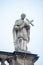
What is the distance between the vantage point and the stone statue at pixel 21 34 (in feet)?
44.7

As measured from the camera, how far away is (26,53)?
13328 mm

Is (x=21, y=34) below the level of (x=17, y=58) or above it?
Answer: above

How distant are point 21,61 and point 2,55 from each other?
3.06ft

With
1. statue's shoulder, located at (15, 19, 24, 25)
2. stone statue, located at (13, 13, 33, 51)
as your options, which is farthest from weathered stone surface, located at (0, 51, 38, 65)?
statue's shoulder, located at (15, 19, 24, 25)

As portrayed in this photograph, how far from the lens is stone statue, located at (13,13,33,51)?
44.7ft

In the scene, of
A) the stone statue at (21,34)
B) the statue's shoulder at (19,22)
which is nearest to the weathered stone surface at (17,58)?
the stone statue at (21,34)

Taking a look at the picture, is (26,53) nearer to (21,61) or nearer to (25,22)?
(21,61)

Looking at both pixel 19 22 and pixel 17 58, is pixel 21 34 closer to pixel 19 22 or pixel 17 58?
pixel 19 22

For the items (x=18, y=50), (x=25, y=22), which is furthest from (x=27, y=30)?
(x=18, y=50)

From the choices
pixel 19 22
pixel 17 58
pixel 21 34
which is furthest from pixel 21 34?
pixel 17 58

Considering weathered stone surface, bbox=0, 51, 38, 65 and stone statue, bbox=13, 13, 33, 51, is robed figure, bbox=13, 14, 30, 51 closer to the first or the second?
stone statue, bbox=13, 13, 33, 51

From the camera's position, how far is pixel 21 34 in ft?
45.6

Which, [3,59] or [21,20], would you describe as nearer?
[3,59]

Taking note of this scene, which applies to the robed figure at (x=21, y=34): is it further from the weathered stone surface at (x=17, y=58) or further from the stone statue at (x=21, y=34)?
the weathered stone surface at (x=17, y=58)
